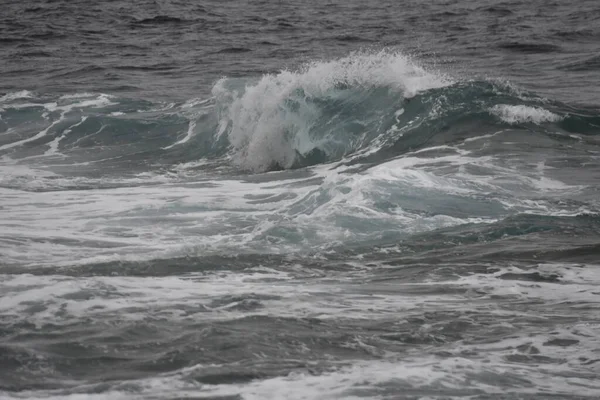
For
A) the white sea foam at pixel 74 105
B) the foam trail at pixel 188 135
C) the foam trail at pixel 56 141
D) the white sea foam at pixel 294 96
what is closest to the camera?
the white sea foam at pixel 294 96

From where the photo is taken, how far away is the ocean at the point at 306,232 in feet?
15.4

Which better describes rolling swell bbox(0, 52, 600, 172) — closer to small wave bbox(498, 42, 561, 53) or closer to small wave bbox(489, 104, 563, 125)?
small wave bbox(489, 104, 563, 125)

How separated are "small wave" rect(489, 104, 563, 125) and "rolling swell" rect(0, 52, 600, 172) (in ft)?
0.04

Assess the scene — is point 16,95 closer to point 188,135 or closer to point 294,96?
point 188,135

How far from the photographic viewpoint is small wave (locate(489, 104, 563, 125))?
474 inches

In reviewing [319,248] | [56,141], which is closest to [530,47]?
[56,141]

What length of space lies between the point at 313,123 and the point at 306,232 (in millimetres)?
5214

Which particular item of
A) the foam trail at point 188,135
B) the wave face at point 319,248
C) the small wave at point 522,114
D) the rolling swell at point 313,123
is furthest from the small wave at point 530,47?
the foam trail at point 188,135

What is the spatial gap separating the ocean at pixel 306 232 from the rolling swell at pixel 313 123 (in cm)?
4

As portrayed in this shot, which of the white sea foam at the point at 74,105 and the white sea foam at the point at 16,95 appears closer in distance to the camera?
the white sea foam at the point at 74,105

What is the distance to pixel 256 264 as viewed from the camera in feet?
21.7

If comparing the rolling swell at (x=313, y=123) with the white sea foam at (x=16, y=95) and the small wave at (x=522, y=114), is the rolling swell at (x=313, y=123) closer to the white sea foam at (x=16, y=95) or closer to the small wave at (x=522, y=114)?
the small wave at (x=522, y=114)

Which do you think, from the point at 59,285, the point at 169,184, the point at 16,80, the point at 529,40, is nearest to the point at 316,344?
the point at 59,285

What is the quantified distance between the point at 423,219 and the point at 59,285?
3092 millimetres
